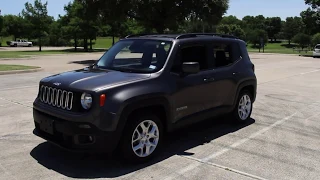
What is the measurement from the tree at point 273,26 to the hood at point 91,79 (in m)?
133

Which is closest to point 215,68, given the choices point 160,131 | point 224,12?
point 160,131

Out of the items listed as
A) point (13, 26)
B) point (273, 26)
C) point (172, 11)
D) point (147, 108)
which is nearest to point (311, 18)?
point (172, 11)

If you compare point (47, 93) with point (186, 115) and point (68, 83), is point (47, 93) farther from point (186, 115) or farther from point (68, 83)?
point (186, 115)

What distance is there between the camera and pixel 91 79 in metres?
4.61

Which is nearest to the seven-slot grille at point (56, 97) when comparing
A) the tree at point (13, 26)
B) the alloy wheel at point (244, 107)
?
the alloy wheel at point (244, 107)

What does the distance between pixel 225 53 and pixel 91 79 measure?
2.72m

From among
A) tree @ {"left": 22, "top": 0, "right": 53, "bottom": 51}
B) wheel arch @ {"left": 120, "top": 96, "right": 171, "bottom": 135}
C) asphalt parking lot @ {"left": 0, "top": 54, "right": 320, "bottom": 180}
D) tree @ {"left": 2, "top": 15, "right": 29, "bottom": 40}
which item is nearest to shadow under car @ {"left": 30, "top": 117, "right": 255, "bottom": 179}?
asphalt parking lot @ {"left": 0, "top": 54, "right": 320, "bottom": 180}

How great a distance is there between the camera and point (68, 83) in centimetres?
454

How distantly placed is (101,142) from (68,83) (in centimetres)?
92

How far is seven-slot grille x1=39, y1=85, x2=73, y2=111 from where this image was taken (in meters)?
4.40

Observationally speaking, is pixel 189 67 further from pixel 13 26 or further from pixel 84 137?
pixel 13 26

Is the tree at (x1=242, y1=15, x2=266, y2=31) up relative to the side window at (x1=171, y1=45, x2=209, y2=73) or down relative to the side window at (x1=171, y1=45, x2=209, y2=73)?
up

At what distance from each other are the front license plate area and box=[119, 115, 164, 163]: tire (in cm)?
93

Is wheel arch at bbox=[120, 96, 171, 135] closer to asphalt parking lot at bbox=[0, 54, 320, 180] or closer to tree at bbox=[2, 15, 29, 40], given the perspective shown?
asphalt parking lot at bbox=[0, 54, 320, 180]
